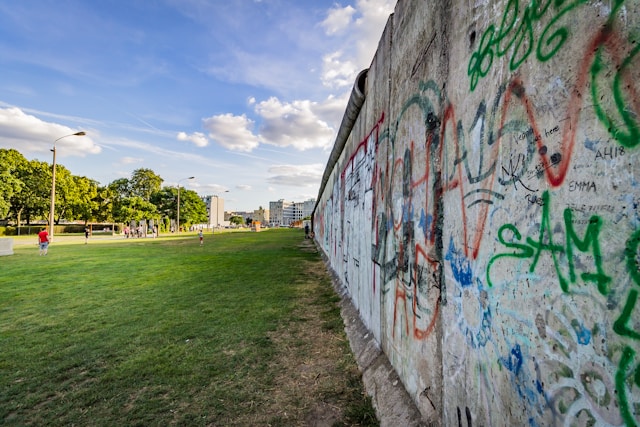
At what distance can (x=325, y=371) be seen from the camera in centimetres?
395

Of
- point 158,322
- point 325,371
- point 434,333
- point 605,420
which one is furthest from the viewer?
point 158,322

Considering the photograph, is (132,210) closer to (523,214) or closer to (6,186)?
(6,186)

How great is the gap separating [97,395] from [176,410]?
96 centimetres

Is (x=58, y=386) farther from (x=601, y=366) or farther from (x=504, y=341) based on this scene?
(x=601, y=366)

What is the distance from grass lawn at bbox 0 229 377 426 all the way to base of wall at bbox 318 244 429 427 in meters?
0.13

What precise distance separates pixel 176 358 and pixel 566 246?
4487 millimetres

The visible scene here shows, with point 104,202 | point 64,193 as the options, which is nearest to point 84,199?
point 64,193

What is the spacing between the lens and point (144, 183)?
60344 mm

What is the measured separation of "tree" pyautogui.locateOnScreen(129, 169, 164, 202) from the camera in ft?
193

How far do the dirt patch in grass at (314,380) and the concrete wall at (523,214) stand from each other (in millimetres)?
672

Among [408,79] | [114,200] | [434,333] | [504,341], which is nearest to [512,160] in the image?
[504,341]

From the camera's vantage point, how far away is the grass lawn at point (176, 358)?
3104 mm

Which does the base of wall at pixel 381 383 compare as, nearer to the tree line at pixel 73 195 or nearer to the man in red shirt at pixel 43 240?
the man in red shirt at pixel 43 240

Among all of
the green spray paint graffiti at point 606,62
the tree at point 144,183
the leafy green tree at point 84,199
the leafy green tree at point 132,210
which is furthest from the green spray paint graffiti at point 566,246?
the tree at point 144,183
